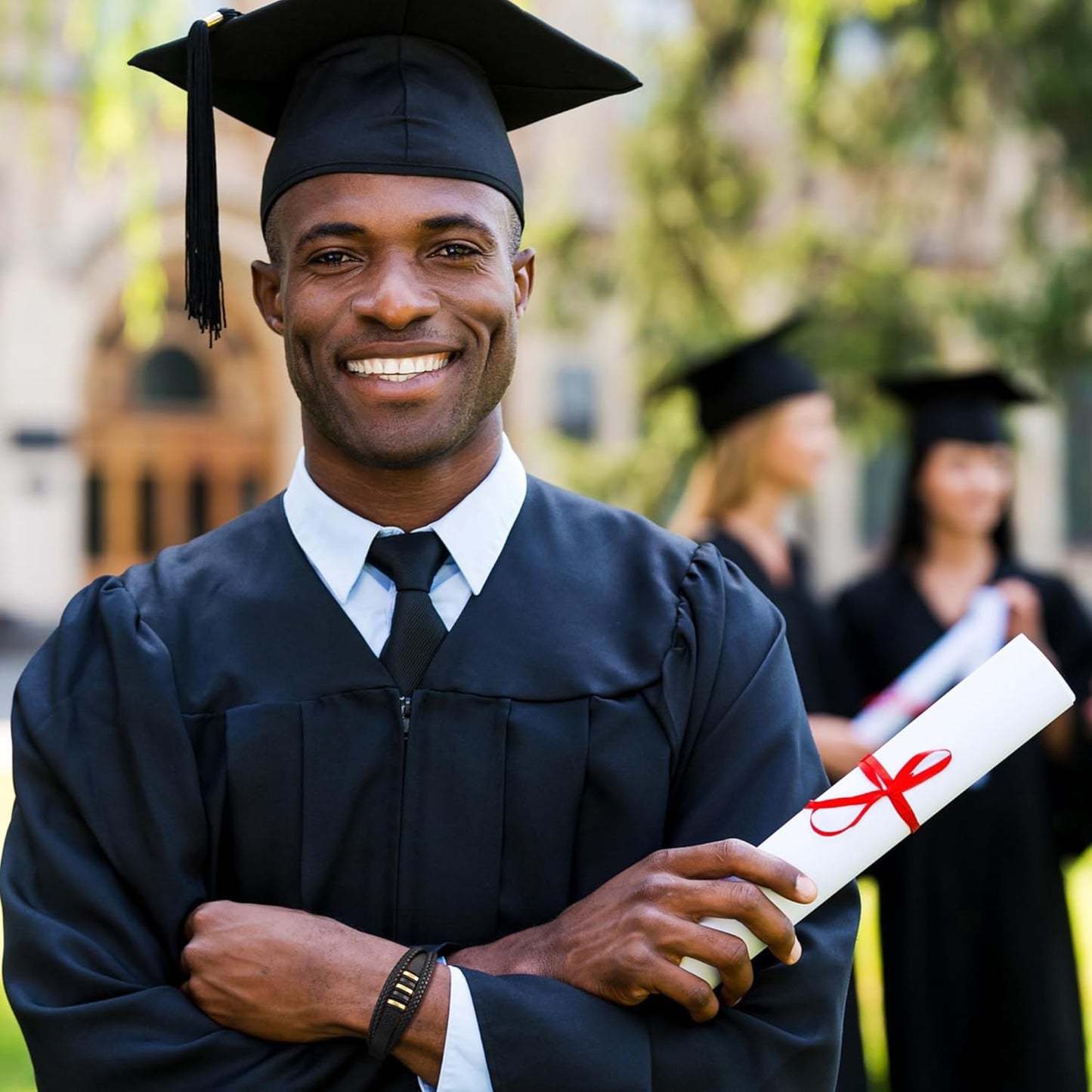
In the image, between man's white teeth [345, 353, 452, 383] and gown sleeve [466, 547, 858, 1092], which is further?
man's white teeth [345, 353, 452, 383]

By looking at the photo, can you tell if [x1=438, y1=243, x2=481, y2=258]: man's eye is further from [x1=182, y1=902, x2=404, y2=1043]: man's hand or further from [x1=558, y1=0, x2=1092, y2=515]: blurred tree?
[x1=558, y1=0, x2=1092, y2=515]: blurred tree

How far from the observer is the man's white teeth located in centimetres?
179

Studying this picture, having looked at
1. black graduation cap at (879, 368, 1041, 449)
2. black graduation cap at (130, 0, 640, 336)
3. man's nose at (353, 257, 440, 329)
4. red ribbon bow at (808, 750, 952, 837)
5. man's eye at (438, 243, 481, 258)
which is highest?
black graduation cap at (130, 0, 640, 336)

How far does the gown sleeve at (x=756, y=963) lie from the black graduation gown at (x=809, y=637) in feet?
6.56

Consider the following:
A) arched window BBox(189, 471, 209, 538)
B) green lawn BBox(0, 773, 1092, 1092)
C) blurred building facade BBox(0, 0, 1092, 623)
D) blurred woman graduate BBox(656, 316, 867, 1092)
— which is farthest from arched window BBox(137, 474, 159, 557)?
blurred woman graduate BBox(656, 316, 867, 1092)

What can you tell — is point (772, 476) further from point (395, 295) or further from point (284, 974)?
point (284, 974)

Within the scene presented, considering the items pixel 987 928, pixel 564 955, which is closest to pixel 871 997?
pixel 987 928

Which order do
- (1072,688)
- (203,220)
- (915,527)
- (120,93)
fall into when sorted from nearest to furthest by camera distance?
(203,220)
(1072,688)
(915,527)
(120,93)

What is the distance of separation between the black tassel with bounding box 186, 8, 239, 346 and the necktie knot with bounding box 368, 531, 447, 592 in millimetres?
369

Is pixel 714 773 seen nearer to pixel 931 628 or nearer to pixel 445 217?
pixel 445 217

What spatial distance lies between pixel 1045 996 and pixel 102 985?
3275 millimetres

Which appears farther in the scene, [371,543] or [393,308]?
[371,543]

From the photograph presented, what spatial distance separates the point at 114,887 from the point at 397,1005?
1.18ft

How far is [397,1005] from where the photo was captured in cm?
163
